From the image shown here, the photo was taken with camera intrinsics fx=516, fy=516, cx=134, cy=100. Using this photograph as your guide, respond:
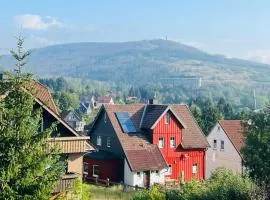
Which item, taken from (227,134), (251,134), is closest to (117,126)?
(227,134)

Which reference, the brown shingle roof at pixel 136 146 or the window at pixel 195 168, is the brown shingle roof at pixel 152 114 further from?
the window at pixel 195 168

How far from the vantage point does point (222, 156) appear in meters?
55.1

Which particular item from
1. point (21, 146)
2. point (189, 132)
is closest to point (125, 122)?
point (189, 132)

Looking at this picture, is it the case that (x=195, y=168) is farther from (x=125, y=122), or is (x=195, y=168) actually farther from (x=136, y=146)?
(x=125, y=122)

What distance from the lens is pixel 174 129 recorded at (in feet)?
162

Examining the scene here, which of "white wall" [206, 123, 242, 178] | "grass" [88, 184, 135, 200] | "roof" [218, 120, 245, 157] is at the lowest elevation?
"grass" [88, 184, 135, 200]

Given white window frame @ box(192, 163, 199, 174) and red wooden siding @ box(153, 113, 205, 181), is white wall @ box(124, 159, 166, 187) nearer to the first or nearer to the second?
red wooden siding @ box(153, 113, 205, 181)

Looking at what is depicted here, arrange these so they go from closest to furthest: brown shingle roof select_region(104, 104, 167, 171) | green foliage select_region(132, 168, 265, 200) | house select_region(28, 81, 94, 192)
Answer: house select_region(28, 81, 94, 192) < green foliage select_region(132, 168, 265, 200) < brown shingle roof select_region(104, 104, 167, 171)

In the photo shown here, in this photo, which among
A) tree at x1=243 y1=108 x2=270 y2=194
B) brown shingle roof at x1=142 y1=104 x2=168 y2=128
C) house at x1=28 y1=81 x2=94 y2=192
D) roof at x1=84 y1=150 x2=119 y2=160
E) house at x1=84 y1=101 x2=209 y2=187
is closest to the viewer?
house at x1=28 y1=81 x2=94 y2=192

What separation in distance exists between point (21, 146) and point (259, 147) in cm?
1812

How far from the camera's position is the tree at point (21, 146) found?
550 inches

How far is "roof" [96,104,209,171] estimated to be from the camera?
45628mm

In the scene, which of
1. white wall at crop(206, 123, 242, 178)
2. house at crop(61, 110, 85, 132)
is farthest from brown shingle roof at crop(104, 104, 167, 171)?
house at crop(61, 110, 85, 132)

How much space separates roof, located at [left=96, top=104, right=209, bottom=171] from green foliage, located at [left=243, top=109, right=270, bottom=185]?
1618cm
